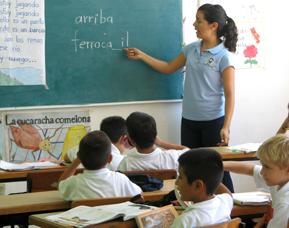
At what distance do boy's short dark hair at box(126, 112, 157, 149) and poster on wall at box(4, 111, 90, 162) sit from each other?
1.17 meters

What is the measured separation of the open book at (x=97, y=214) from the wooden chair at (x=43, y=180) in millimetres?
894

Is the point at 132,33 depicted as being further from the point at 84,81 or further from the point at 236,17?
the point at 236,17

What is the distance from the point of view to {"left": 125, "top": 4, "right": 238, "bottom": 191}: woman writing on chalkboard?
4.68m

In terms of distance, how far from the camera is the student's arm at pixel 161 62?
4.88m

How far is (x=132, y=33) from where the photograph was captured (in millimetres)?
4875

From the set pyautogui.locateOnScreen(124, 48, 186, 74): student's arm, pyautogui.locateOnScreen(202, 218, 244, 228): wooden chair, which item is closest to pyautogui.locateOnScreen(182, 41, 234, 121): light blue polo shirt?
pyautogui.locateOnScreen(124, 48, 186, 74): student's arm

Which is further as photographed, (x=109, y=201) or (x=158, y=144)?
(x=158, y=144)

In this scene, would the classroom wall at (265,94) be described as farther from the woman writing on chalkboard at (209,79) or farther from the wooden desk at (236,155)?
the wooden desk at (236,155)

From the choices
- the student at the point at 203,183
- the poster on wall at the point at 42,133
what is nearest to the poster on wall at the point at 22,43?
the poster on wall at the point at 42,133

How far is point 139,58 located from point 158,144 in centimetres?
90

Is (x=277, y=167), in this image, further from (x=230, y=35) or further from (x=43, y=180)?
(x=230, y=35)

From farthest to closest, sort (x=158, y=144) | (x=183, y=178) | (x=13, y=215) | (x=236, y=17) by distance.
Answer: (x=236, y=17)
(x=158, y=144)
(x=13, y=215)
(x=183, y=178)

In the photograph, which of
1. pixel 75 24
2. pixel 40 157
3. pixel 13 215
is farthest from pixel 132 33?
pixel 13 215

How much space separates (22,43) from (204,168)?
2.57 metres
